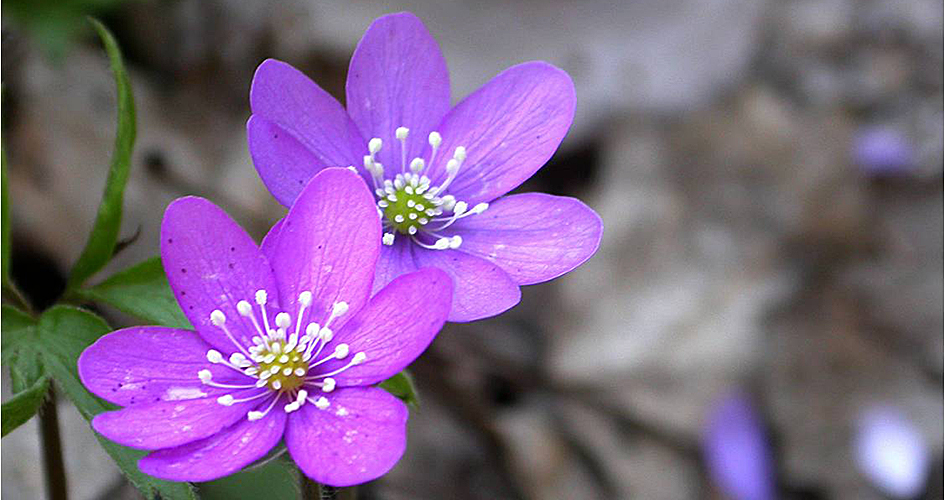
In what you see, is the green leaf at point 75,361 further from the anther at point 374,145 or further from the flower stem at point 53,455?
the anther at point 374,145

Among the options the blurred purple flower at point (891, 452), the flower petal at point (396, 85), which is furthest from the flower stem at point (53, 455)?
the blurred purple flower at point (891, 452)

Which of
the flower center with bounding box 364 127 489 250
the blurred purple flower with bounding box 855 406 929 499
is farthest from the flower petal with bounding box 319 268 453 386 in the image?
the blurred purple flower with bounding box 855 406 929 499

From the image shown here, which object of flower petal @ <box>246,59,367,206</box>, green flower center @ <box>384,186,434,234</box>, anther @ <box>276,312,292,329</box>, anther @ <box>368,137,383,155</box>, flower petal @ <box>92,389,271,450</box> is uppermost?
flower petal @ <box>246,59,367,206</box>

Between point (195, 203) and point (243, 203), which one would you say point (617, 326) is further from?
point (195, 203)

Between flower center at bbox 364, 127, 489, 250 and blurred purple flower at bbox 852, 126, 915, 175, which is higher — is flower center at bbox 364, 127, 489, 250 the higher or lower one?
the higher one

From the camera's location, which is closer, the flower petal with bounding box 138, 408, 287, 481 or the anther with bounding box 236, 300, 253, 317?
the flower petal with bounding box 138, 408, 287, 481

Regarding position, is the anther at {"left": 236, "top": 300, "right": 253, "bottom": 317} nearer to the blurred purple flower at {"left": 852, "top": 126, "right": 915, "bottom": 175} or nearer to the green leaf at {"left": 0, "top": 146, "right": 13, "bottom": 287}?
the green leaf at {"left": 0, "top": 146, "right": 13, "bottom": 287}
